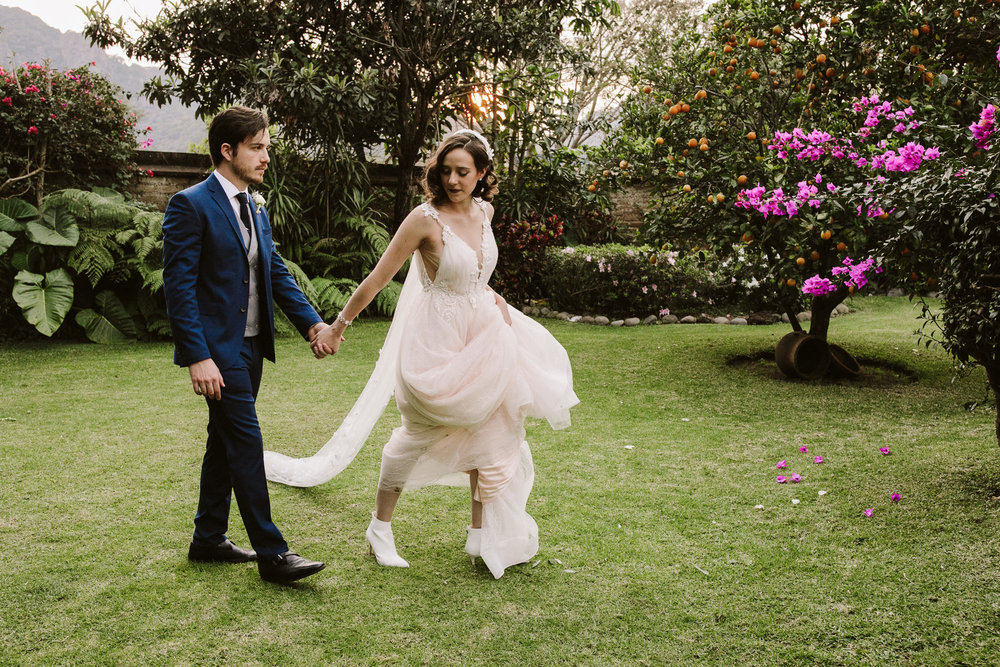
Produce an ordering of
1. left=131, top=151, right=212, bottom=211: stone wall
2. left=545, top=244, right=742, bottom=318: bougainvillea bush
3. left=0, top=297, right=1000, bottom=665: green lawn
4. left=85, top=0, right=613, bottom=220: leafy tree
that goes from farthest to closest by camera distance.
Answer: left=545, top=244, right=742, bottom=318: bougainvillea bush → left=131, top=151, right=212, bottom=211: stone wall → left=85, top=0, right=613, bottom=220: leafy tree → left=0, top=297, right=1000, bottom=665: green lawn

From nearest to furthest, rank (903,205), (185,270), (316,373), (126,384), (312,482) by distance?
1. (185,270)
2. (903,205)
3. (312,482)
4. (126,384)
5. (316,373)

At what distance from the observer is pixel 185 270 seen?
2.90 m

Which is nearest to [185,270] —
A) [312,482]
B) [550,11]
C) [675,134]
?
[312,482]

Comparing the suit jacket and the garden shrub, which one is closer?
the suit jacket

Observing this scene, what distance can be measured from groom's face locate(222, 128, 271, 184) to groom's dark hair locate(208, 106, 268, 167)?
17mm

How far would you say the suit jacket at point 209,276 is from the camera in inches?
113

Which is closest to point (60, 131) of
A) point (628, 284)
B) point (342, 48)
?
point (342, 48)

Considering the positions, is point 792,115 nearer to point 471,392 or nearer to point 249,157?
point 471,392

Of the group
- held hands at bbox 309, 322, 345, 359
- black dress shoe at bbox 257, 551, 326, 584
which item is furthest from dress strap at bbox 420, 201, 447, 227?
black dress shoe at bbox 257, 551, 326, 584

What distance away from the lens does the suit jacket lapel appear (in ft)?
9.92

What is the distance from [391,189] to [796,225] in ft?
24.8

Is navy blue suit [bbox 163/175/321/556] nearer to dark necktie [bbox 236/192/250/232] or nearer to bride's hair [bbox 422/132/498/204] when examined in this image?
dark necktie [bbox 236/192/250/232]

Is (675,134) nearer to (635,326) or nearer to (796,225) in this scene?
(796,225)

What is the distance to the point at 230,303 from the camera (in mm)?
3031
